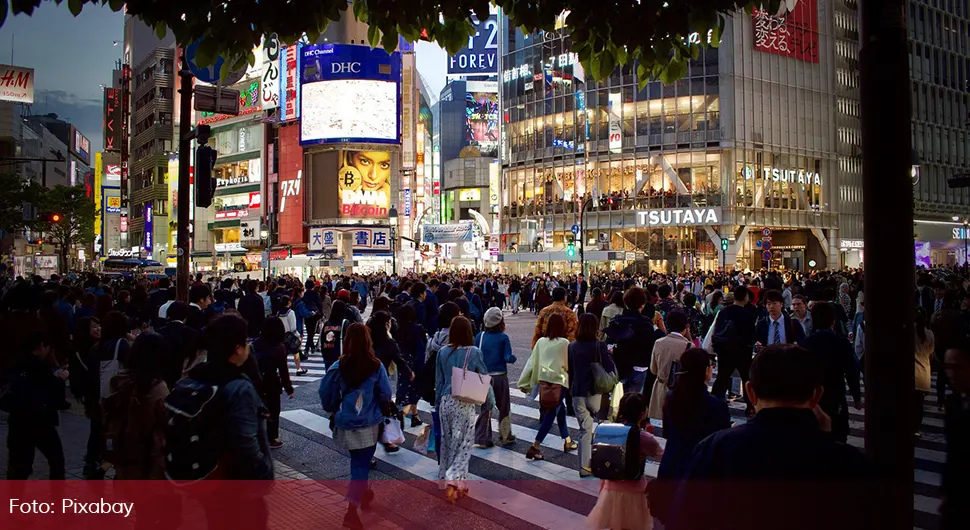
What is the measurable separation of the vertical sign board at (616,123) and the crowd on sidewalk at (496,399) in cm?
4807

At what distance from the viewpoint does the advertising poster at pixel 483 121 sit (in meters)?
126

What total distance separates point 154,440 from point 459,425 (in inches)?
115

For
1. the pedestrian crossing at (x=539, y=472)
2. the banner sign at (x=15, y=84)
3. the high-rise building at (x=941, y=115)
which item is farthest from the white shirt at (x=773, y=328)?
the high-rise building at (x=941, y=115)

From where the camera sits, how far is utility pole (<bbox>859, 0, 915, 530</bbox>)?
315 centimetres

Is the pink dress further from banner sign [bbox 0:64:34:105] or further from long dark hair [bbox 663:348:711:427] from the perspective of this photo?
banner sign [bbox 0:64:34:105]

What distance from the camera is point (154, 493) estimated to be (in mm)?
4664

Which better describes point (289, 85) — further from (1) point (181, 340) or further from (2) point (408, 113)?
(1) point (181, 340)

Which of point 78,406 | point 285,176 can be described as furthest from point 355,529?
point 285,176

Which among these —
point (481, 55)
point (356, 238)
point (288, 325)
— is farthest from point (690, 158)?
point (481, 55)

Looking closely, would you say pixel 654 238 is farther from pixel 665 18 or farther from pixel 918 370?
pixel 665 18

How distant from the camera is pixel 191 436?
4.23 meters

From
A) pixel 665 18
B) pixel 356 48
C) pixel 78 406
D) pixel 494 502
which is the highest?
pixel 356 48

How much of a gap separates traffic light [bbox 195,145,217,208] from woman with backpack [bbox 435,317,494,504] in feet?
23.2

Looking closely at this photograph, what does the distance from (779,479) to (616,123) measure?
58051 millimetres
